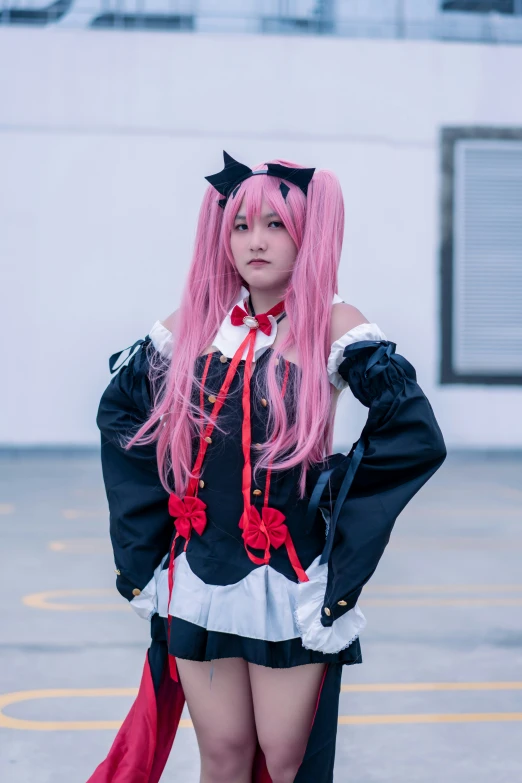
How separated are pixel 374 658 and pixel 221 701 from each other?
7.39 ft

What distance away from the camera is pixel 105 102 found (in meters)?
11.3

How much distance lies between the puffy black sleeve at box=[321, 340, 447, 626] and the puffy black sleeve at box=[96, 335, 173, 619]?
1.41 ft

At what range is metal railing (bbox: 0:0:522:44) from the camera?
1120 centimetres

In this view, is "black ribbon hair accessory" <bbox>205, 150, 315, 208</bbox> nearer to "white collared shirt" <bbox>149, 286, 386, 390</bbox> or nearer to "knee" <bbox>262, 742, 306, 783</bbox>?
"white collared shirt" <bbox>149, 286, 386, 390</bbox>

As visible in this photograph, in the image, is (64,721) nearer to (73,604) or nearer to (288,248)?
(73,604)

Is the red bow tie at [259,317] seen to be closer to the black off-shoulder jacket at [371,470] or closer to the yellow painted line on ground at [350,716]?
the black off-shoulder jacket at [371,470]

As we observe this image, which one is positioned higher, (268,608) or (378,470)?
(378,470)

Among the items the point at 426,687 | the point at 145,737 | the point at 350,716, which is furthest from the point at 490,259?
the point at 145,737

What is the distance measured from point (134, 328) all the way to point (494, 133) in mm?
5189

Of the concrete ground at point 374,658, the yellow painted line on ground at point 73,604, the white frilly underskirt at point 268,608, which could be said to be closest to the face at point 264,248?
the white frilly underskirt at point 268,608

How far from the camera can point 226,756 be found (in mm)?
2039

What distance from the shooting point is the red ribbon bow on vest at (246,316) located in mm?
2090

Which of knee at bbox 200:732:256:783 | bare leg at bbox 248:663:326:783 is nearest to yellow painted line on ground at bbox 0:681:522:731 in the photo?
knee at bbox 200:732:256:783

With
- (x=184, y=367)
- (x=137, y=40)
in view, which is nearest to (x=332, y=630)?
(x=184, y=367)
